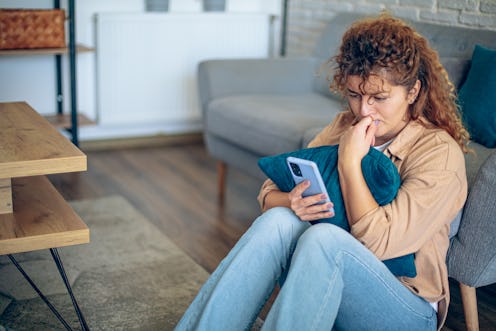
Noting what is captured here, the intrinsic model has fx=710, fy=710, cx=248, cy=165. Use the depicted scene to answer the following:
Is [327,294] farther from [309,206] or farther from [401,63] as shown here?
[401,63]

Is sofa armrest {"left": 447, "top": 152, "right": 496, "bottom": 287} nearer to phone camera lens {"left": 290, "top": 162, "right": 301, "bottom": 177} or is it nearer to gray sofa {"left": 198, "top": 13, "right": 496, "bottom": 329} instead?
gray sofa {"left": 198, "top": 13, "right": 496, "bottom": 329}

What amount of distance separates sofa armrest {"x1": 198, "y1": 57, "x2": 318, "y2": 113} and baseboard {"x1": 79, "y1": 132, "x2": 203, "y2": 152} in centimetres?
90

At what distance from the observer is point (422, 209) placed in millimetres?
1389

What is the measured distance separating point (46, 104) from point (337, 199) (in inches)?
98.3

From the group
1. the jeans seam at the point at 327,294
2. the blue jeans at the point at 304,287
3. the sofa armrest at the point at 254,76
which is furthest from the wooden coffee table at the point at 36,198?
the sofa armrest at the point at 254,76

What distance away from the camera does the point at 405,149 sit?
4.91 ft

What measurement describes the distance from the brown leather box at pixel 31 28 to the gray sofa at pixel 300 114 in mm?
701

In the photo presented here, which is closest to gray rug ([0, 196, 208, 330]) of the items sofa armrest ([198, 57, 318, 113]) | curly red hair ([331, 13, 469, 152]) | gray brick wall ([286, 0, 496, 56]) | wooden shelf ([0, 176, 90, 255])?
wooden shelf ([0, 176, 90, 255])

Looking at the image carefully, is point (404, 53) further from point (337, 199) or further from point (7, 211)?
point (7, 211)

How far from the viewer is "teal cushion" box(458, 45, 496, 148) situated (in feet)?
7.09

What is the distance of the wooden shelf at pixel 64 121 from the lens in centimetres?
338

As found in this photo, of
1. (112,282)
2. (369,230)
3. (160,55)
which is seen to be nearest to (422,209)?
(369,230)

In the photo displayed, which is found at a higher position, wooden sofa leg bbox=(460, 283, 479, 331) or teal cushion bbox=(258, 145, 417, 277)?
teal cushion bbox=(258, 145, 417, 277)

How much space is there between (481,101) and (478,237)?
58 centimetres
